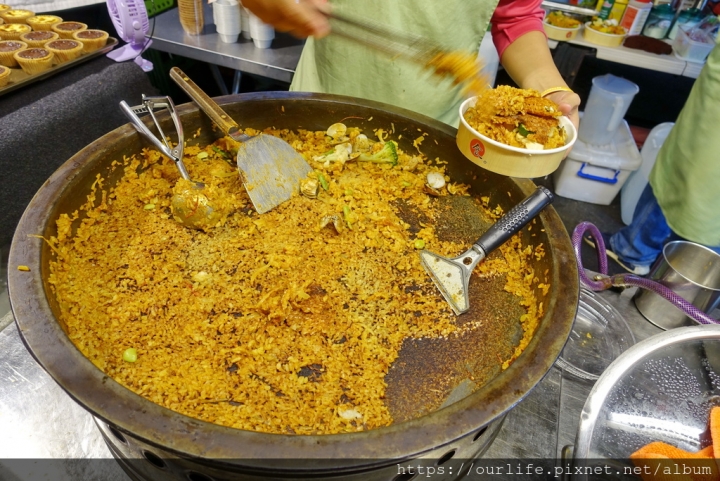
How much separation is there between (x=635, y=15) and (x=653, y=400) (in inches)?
178

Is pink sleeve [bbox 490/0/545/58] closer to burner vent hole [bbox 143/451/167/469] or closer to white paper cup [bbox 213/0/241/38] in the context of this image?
burner vent hole [bbox 143/451/167/469]

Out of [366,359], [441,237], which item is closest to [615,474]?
[366,359]

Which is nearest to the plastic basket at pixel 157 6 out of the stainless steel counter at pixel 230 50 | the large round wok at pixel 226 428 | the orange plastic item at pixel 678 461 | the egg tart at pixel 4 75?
the stainless steel counter at pixel 230 50

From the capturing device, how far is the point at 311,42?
8.13ft

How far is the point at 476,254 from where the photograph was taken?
1.70 meters

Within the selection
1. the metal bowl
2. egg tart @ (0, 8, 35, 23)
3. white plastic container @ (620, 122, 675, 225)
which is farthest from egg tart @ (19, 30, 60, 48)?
white plastic container @ (620, 122, 675, 225)

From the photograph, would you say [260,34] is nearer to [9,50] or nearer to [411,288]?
[9,50]

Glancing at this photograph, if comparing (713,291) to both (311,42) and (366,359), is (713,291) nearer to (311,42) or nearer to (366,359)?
(366,359)

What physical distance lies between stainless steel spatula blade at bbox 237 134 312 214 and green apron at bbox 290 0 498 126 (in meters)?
0.61

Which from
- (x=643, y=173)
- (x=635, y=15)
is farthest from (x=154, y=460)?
(x=635, y=15)

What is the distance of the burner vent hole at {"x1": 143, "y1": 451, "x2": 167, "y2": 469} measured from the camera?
1193 mm

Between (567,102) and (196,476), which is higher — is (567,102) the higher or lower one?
the higher one

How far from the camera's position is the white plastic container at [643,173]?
4.26 m

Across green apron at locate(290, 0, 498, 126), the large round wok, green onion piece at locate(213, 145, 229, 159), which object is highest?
green apron at locate(290, 0, 498, 126)
